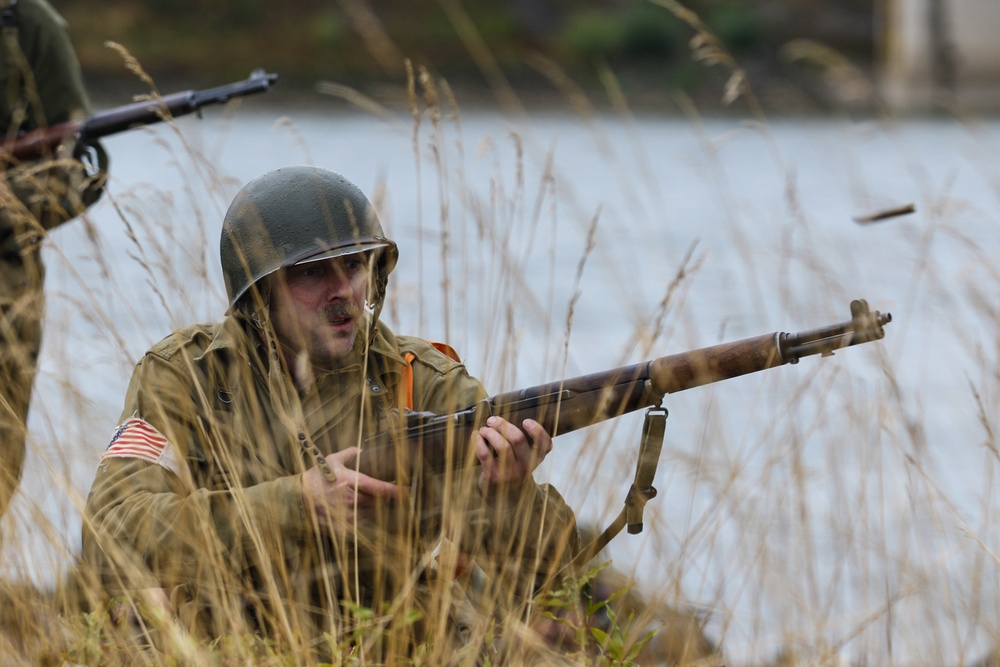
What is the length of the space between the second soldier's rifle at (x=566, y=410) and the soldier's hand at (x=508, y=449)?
34 mm

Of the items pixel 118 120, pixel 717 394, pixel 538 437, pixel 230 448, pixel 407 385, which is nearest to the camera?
pixel 538 437

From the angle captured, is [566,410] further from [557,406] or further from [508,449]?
[508,449]

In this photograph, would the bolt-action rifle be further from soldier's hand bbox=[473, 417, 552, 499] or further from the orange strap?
soldier's hand bbox=[473, 417, 552, 499]

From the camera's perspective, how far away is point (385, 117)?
12.5ft

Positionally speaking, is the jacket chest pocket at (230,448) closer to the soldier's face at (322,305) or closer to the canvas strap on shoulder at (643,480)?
the soldier's face at (322,305)

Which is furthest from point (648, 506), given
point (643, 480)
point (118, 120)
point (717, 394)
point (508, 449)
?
point (118, 120)

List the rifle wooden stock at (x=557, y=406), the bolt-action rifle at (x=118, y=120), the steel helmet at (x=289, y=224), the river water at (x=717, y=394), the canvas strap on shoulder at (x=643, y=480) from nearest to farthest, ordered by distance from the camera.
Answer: the rifle wooden stock at (x=557, y=406) → the canvas strap on shoulder at (x=643, y=480) → the steel helmet at (x=289, y=224) → the river water at (x=717, y=394) → the bolt-action rifle at (x=118, y=120)

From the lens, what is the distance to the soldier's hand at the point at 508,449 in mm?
2928

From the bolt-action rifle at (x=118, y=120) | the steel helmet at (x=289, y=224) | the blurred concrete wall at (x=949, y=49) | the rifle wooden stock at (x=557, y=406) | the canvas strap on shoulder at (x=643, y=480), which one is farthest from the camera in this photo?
the blurred concrete wall at (x=949, y=49)

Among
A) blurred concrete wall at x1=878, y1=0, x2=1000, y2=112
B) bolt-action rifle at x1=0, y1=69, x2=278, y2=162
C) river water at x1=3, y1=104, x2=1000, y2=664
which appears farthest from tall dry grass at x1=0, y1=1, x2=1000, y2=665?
blurred concrete wall at x1=878, y1=0, x2=1000, y2=112

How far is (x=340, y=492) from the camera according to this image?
9.71ft

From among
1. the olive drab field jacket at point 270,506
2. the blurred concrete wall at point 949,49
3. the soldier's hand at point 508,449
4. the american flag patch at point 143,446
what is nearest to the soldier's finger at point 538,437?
the soldier's hand at point 508,449

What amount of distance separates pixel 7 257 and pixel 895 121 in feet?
9.85

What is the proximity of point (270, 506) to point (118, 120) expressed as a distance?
225 cm
